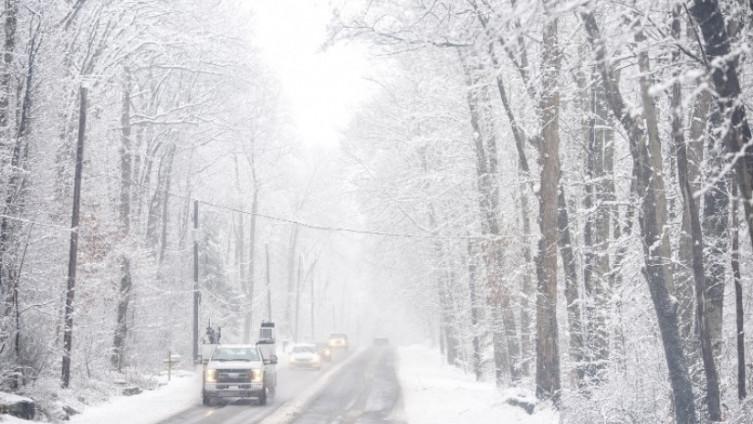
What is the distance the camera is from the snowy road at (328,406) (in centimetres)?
1852

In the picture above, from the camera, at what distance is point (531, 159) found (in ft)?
81.9

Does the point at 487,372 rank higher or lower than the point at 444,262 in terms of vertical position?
lower

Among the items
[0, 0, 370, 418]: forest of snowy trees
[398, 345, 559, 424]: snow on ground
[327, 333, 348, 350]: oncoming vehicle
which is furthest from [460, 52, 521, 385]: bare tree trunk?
[327, 333, 348, 350]: oncoming vehicle

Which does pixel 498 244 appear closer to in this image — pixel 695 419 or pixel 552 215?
pixel 552 215

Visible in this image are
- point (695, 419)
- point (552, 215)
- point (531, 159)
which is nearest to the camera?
point (695, 419)

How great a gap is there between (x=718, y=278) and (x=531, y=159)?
45.2 ft

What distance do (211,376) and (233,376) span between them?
2.09 feet

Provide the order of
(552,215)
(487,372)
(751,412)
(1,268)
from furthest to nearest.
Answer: (487,372) < (1,268) < (552,215) < (751,412)

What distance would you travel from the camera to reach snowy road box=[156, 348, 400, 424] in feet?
60.7

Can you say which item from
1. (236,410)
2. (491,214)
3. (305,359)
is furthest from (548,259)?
(305,359)

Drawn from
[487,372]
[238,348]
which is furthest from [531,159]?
[487,372]

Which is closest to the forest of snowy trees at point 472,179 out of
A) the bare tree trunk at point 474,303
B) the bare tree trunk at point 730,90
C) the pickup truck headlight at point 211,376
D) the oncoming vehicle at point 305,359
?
the bare tree trunk at point 730,90

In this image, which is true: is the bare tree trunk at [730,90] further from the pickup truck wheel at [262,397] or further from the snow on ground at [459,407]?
the pickup truck wheel at [262,397]

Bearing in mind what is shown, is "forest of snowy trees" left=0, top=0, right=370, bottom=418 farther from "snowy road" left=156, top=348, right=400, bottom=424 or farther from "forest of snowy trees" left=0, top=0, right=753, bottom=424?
"snowy road" left=156, top=348, right=400, bottom=424
